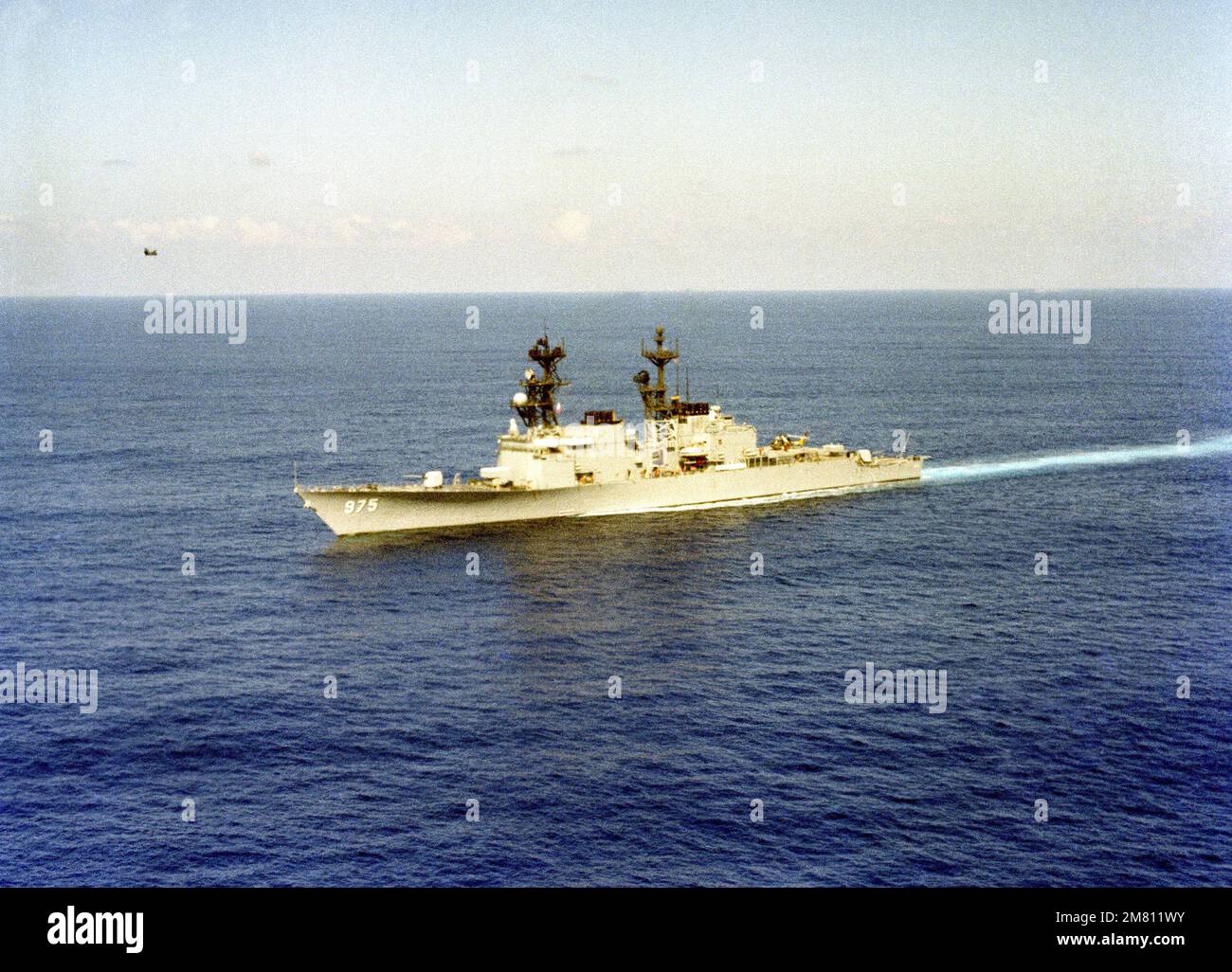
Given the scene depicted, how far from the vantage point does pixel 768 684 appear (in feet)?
190

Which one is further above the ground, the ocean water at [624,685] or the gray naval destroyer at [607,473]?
the gray naval destroyer at [607,473]

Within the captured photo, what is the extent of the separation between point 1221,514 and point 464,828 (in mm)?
68564

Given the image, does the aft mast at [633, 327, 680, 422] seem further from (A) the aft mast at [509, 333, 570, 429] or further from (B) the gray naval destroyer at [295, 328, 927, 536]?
(A) the aft mast at [509, 333, 570, 429]

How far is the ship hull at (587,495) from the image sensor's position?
88.2 meters

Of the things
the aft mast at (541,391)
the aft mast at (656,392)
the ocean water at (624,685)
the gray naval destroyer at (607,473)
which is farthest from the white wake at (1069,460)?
the aft mast at (541,391)

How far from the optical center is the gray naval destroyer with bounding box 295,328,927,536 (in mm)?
90188

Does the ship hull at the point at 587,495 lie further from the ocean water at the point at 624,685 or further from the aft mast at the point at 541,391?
the aft mast at the point at 541,391

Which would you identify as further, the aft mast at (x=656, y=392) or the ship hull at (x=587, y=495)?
the aft mast at (x=656, y=392)

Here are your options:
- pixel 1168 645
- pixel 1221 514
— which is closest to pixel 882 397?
pixel 1221 514

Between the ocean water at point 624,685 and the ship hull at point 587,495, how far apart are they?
7.91ft

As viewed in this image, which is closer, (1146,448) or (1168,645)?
(1168,645)

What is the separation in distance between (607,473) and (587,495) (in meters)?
3.23

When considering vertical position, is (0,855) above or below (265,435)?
below
